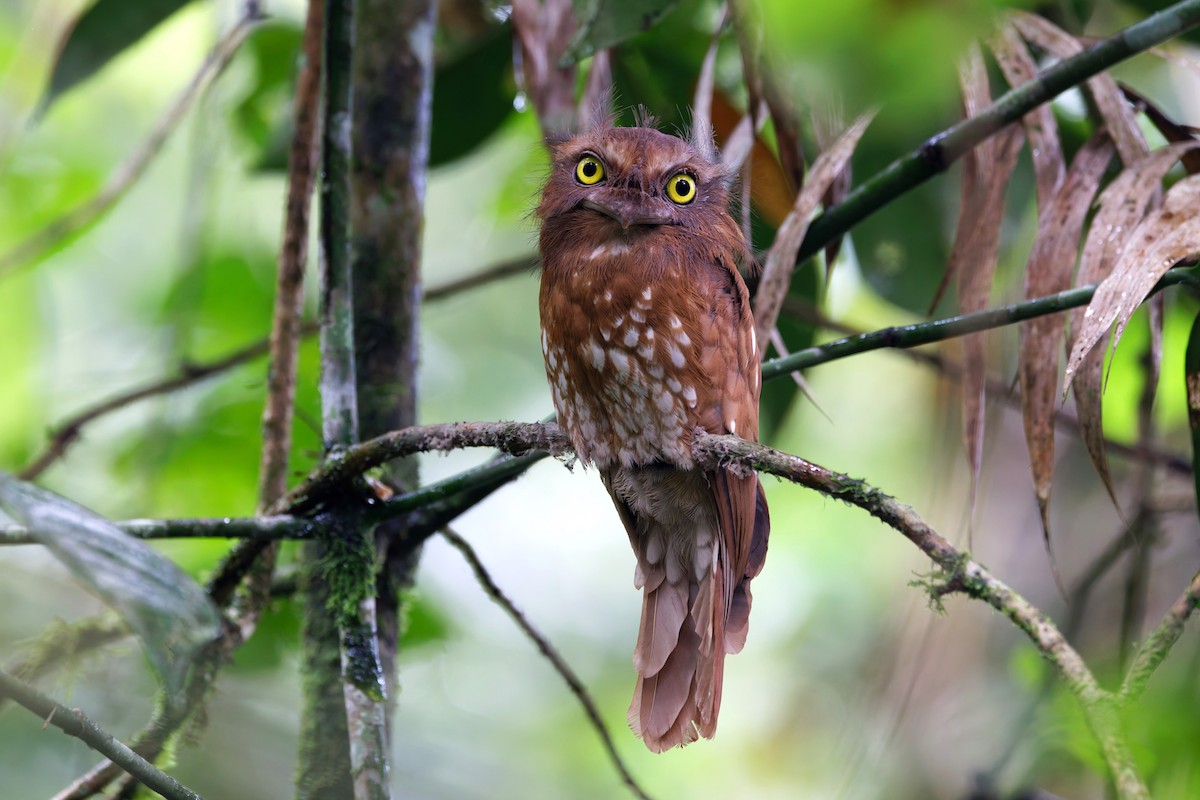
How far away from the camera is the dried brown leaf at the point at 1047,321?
6.72 feet

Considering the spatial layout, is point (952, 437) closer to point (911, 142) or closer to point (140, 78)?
point (911, 142)

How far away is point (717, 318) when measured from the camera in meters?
2.24

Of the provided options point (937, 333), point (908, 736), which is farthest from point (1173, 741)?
point (908, 736)

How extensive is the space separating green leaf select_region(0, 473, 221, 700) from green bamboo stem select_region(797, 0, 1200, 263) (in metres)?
1.55

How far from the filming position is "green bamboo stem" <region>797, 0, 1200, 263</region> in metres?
1.90

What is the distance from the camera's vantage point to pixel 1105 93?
234 cm

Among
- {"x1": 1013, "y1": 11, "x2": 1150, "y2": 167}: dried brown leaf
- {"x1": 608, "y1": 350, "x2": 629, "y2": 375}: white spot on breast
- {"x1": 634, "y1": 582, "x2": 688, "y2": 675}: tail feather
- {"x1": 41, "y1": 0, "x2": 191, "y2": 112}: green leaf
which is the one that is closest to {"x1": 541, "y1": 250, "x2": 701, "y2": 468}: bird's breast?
{"x1": 608, "y1": 350, "x2": 629, "y2": 375}: white spot on breast

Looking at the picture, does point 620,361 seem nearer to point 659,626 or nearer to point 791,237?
point 791,237

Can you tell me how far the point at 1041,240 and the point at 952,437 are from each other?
2.25 feet

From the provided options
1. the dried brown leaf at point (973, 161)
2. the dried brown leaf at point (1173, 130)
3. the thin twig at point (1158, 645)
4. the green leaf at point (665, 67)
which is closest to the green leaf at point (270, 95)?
the green leaf at point (665, 67)

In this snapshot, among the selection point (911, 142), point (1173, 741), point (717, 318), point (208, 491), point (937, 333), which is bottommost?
point (1173, 741)

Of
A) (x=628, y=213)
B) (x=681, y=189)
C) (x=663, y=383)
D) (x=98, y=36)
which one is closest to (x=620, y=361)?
(x=663, y=383)

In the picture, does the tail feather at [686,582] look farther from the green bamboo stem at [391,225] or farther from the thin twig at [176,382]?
the thin twig at [176,382]

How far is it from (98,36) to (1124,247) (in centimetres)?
258
